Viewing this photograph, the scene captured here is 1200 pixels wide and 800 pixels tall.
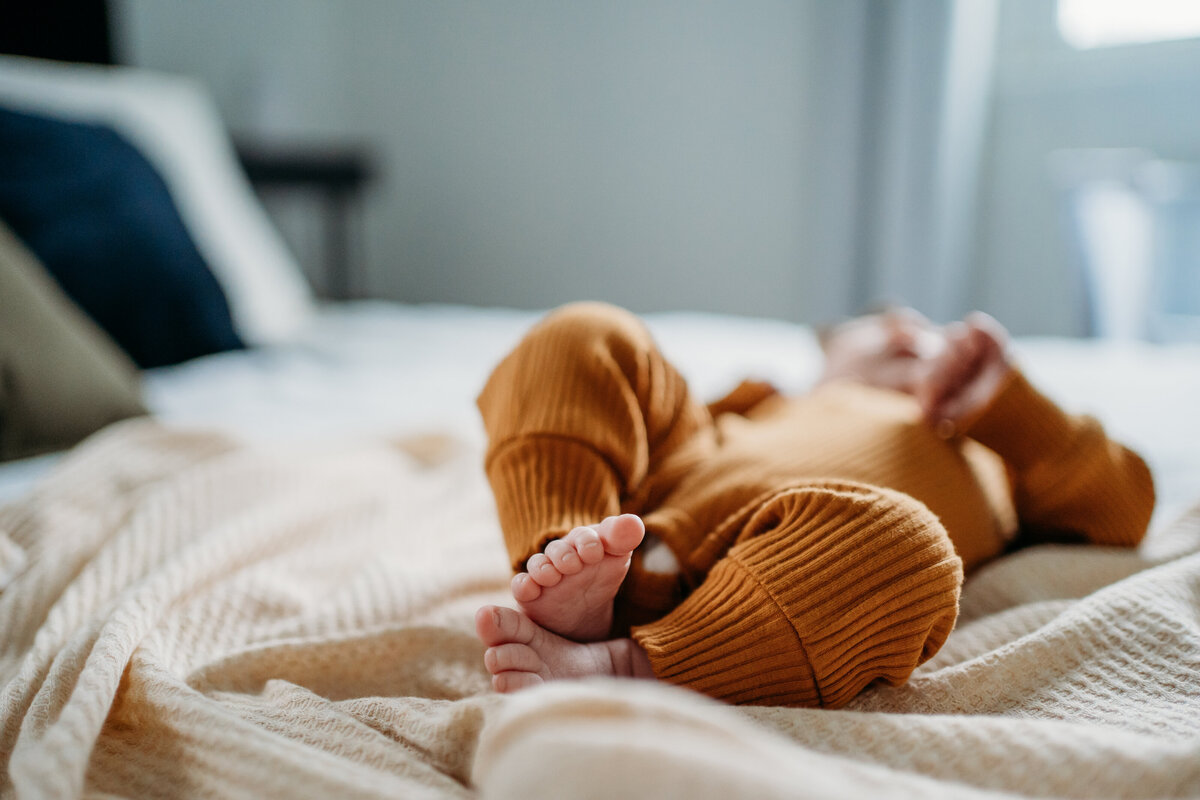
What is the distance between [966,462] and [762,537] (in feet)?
1.25

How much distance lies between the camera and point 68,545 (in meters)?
0.70

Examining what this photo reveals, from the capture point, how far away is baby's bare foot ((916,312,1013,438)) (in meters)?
0.86

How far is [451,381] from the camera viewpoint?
131cm

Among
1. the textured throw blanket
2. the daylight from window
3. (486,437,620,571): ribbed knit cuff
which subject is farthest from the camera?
the daylight from window

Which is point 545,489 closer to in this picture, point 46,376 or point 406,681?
point 406,681

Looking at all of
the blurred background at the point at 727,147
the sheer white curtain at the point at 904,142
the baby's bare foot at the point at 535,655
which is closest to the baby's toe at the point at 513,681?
the baby's bare foot at the point at 535,655

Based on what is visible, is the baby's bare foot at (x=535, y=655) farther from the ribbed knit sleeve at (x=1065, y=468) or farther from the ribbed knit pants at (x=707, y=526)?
the ribbed knit sleeve at (x=1065, y=468)

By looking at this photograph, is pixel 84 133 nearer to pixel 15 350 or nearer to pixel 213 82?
pixel 15 350

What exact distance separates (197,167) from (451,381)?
736mm

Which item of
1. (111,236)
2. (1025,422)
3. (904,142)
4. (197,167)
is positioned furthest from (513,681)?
(904,142)

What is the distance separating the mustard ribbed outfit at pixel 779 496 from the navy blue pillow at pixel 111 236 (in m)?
0.81

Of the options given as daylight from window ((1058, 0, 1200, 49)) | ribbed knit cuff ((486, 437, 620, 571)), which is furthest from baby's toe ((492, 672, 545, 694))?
daylight from window ((1058, 0, 1200, 49))

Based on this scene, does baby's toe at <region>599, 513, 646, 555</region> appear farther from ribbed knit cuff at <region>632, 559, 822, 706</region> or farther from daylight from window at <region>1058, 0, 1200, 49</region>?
daylight from window at <region>1058, 0, 1200, 49</region>

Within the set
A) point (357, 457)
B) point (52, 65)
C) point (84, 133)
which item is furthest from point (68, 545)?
point (52, 65)
